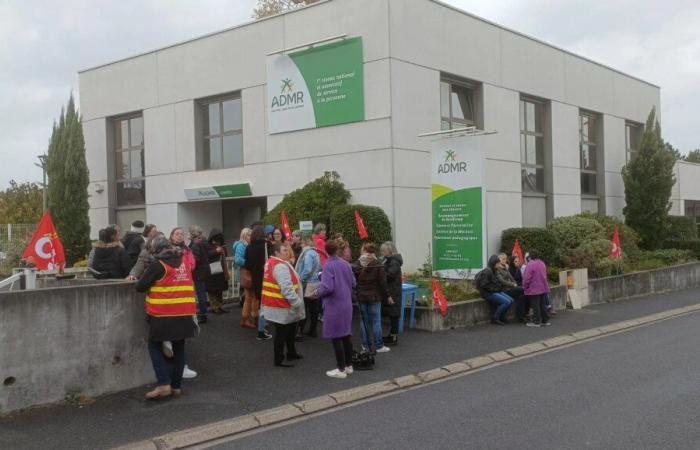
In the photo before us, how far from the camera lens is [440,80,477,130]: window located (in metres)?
17.0

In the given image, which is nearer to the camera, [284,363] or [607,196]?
[284,363]

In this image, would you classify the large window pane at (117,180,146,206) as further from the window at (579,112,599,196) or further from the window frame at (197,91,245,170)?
the window at (579,112,599,196)

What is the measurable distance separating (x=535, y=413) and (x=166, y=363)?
405cm

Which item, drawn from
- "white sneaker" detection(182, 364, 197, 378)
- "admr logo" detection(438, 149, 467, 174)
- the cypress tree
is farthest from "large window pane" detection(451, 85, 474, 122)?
"white sneaker" detection(182, 364, 197, 378)

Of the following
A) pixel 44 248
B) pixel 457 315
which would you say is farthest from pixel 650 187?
pixel 44 248

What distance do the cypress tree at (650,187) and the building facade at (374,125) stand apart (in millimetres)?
813

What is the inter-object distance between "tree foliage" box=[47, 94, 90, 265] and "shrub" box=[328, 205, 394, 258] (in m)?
9.07

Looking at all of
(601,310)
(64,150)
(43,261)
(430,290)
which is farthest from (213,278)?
(64,150)

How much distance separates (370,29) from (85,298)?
10375mm

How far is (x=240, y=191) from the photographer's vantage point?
17875 mm

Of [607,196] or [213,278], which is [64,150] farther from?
[607,196]

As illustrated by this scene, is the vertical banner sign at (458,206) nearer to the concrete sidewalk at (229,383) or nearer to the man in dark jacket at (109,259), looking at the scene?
the concrete sidewalk at (229,383)

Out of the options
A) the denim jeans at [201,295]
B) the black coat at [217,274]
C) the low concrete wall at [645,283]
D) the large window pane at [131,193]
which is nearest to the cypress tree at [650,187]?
the low concrete wall at [645,283]

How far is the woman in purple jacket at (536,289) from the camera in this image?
12383mm
